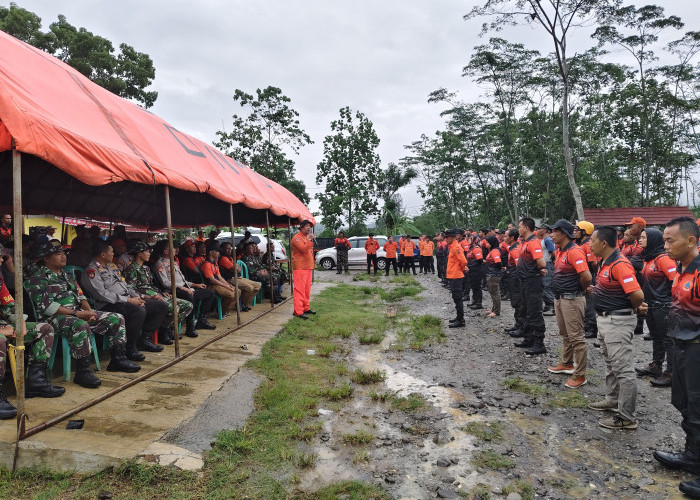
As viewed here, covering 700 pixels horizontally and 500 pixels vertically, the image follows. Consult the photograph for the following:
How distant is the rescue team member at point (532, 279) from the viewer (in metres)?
5.92

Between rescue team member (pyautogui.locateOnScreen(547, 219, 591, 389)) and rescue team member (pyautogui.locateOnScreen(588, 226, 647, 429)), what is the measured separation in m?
0.66

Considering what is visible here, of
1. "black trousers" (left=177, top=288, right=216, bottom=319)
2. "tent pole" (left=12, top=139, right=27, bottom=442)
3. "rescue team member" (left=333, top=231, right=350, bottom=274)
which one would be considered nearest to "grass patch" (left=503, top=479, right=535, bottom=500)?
"tent pole" (left=12, top=139, right=27, bottom=442)

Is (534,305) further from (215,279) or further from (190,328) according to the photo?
(215,279)

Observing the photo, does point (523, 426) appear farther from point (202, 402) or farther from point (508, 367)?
point (202, 402)

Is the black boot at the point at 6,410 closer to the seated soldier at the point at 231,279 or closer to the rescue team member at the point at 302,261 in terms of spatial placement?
the seated soldier at the point at 231,279

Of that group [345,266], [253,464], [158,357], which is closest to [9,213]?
[158,357]

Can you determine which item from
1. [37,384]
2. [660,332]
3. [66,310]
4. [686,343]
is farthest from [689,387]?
[66,310]

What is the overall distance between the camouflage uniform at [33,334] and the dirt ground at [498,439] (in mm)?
2400

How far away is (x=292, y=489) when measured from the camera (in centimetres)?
268

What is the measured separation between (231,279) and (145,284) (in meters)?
2.67

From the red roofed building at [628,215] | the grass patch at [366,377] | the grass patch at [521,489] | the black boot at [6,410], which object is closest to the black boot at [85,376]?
the black boot at [6,410]

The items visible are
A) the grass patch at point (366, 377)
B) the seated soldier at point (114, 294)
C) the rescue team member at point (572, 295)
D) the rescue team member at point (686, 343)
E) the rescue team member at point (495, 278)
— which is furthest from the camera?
the rescue team member at point (495, 278)

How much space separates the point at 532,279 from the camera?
5973mm

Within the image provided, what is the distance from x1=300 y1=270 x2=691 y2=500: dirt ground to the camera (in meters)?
2.84
